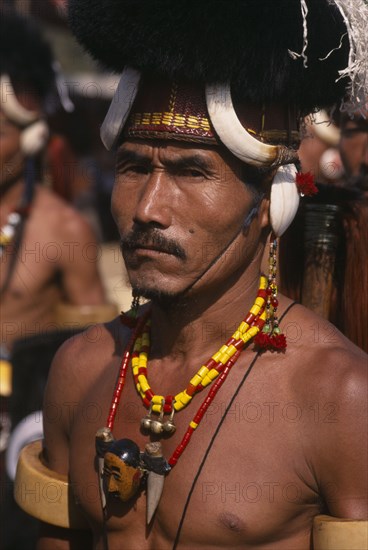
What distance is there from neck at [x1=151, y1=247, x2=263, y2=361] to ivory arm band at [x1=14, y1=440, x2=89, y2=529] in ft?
1.89

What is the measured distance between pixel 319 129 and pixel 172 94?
4.96 metres

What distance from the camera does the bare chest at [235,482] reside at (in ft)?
7.87

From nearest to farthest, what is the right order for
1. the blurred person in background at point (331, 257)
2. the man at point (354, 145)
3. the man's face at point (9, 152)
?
the blurred person in background at point (331, 257)
the man at point (354, 145)
the man's face at point (9, 152)

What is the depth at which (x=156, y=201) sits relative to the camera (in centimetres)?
248

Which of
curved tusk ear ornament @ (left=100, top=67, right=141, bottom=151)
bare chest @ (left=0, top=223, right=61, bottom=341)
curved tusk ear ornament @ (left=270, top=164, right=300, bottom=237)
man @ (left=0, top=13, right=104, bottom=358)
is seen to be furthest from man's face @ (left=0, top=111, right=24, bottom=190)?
curved tusk ear ornament @ (left=270, top=164, right=300, bottom=237)

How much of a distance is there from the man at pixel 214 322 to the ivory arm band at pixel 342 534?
35 mm

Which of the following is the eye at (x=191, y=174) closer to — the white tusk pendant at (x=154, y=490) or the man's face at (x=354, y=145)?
the white tusk pendant at (x=154, y=490)

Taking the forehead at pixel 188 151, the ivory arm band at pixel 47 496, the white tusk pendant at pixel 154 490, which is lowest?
the ivory arm band at pixel 47 496

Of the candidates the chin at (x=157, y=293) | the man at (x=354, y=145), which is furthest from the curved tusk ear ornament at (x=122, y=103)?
the man at (x=354, y=145)

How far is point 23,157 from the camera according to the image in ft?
20.6

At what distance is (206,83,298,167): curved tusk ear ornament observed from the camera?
7.98 ft

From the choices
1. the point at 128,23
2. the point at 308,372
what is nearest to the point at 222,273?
the point at 308,372

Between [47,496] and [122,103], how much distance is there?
1241mm

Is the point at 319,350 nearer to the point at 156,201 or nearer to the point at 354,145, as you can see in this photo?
the point at 156,201
